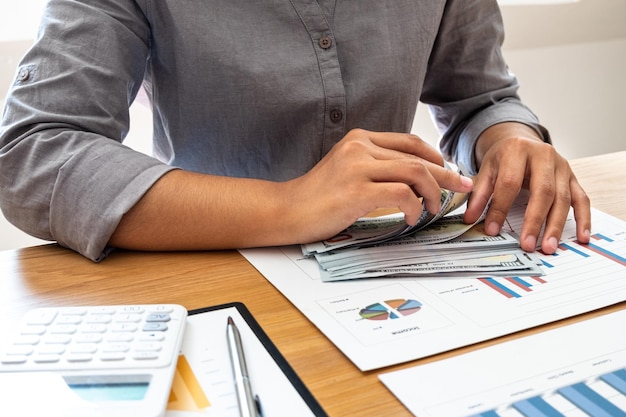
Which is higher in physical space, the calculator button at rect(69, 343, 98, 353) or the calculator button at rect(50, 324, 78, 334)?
the calculator button at rect(69, 343, 98, 353)

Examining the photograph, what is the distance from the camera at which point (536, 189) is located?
835 millimetres

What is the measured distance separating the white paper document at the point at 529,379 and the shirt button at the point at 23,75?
1.96ft

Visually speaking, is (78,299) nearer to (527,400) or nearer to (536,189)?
(527,400)

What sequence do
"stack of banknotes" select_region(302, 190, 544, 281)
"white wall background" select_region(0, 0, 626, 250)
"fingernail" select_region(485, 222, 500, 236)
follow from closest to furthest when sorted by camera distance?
"stack of banknotes" select_region(302, 190, 544, 281) < "fingernail" select_region(485, 222, 500, 236) < "white wall background" select_region(0, 0, 626, 250)

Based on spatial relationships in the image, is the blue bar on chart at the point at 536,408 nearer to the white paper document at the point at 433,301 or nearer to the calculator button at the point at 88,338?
the white paper document at the point at 433,301

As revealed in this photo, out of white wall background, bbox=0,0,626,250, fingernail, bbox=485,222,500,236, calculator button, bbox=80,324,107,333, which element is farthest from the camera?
white wall background, bbox=0,0,626,250

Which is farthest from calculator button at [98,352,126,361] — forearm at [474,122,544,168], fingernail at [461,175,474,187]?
forearm at [474,122,544,168]

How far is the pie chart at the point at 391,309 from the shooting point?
0.61m

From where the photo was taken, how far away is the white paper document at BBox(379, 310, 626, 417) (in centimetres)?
47

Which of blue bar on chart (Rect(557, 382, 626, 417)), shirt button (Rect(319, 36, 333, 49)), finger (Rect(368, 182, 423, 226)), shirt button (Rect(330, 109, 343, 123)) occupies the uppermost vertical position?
shirt button (Rect(319, 36, 333, 49))

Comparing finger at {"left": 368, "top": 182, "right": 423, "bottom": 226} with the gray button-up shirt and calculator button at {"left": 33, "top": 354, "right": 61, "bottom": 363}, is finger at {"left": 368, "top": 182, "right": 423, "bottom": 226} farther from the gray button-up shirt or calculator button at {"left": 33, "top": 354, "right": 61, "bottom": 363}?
calculator button at {"left": 33, "top": 354, "right": 61, "bottom": 363}

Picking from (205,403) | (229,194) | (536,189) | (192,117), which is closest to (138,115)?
(192,117)

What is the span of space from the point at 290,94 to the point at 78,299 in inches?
18.0

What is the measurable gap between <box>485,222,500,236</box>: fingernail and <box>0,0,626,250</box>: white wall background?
1.48 m
